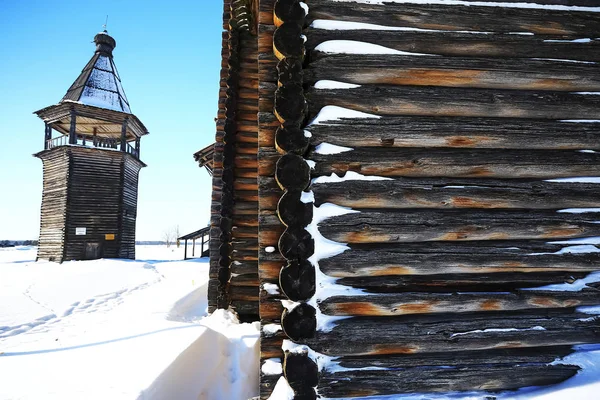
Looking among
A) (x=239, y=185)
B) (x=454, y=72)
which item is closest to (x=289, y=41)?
(x=454, y=72)

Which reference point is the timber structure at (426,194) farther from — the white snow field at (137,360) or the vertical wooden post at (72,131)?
the vertical wooden post at (72,131)

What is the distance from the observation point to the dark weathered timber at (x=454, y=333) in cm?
238

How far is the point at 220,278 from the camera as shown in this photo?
18.1 ft

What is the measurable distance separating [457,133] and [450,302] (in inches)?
49.8

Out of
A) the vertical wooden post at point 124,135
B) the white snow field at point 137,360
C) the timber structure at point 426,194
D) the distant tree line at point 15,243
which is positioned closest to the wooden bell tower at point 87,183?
the vertical wooden post at point 124,135

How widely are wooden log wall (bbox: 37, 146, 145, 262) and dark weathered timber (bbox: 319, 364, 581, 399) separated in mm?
18885

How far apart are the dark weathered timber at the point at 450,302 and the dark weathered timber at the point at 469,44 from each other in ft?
6.03

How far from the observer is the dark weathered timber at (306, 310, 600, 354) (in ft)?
7.80

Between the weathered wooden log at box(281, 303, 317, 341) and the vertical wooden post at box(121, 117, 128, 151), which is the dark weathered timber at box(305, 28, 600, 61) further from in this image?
the vertical wooden post at box(121, 117, 128, 151)

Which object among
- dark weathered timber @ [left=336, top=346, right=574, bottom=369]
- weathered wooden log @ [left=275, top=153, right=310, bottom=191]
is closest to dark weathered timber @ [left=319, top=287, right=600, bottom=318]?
dark weathered timber @ [left=336, top=346, right=574, bottom=369]

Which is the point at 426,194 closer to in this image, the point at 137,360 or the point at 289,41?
the point at 289,41

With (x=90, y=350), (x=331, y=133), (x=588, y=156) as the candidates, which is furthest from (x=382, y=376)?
(x=90, y=350)

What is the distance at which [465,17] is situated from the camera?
2715mm

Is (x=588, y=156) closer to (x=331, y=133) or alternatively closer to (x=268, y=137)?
(x=331, y=133)
